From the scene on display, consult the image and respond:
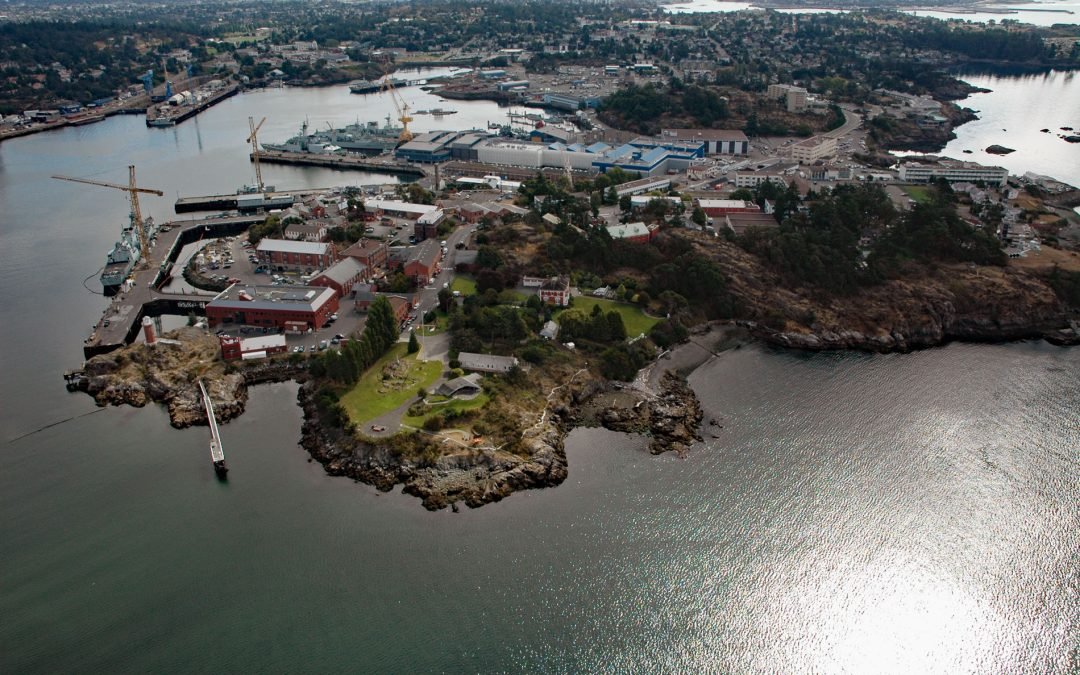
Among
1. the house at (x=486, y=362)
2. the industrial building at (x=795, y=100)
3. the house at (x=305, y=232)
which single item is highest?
the industrial building at (x=795, y=100)

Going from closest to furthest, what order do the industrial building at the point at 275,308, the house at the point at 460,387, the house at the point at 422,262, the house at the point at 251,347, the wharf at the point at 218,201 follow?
the house at the point at 460,387
the house at the point at 251,347
the industrial building at the point at 275,308
the house at the point at 422,262
the wharf at the point at 218,201

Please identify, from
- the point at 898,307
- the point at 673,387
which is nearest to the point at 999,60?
the point at 898,307

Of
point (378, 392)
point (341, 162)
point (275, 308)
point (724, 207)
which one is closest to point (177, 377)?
point (275, 308)

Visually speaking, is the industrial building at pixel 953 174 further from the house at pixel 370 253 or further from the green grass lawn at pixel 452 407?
the green grass lawn at pixel 452 407

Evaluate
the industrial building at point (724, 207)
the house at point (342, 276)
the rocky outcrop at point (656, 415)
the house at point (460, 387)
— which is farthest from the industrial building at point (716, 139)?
the house at point (460, 387)

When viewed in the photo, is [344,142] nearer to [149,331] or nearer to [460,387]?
[149,331]

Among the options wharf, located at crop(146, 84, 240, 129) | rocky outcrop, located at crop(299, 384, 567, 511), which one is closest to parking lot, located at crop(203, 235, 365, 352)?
rocky outcrop, located at crop(299, 384, 567, 511)

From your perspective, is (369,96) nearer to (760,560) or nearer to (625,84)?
(625,84)
